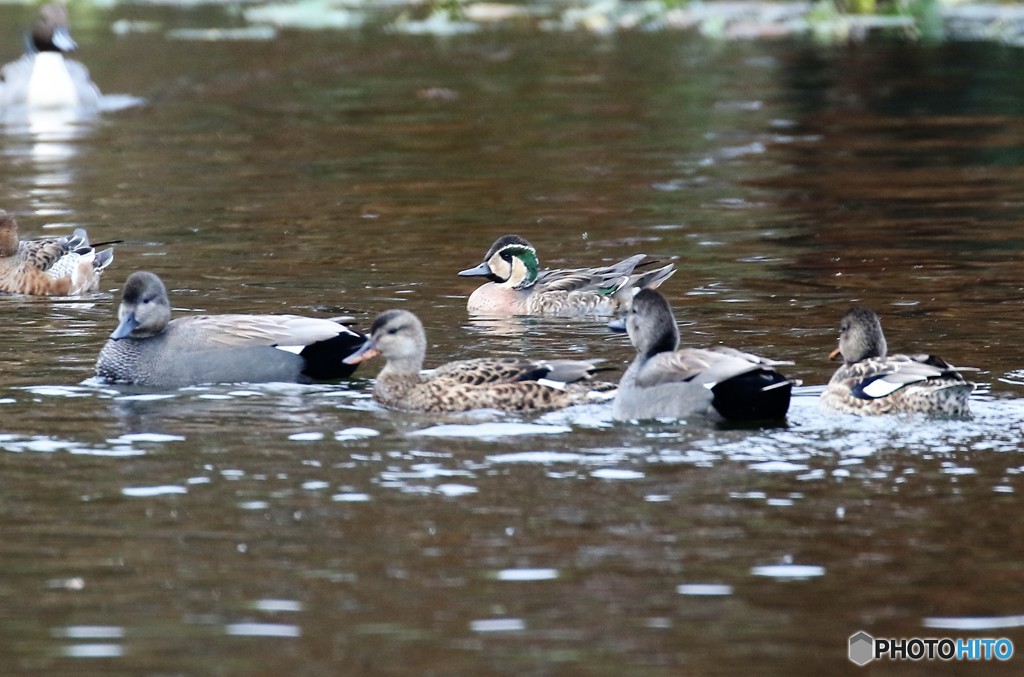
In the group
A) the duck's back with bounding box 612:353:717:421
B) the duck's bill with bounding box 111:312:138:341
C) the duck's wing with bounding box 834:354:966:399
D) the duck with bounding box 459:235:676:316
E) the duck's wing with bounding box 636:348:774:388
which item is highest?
the duck's bill with bounding box 111:312:138:341

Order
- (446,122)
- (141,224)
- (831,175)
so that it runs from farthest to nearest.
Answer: (446,122) → (831,175) → (141,224)

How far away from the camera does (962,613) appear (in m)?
7.14

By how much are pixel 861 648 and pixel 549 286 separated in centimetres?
760

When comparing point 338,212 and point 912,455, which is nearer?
point 912,455

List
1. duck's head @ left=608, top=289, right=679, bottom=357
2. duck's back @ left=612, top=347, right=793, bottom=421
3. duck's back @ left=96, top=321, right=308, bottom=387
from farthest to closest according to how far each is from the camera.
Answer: duck's back @ left=96, top=321, right=308, bottom=387 < duck's head @ left=608, top=289, right=679, bottom=357 < duck's back @ left=612, top=347, right=793, bottom=421

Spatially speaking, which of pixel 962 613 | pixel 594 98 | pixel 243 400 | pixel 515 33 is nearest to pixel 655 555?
pixel 962 613

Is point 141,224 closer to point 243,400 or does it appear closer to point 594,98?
point 243,400

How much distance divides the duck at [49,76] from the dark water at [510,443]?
8.97ft

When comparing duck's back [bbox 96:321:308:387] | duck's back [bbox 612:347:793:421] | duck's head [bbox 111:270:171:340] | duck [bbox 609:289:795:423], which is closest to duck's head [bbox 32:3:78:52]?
duck's head [bbox 111:270:171:340]

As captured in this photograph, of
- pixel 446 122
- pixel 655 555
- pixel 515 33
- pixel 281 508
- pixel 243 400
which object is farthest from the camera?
pixel 515 33

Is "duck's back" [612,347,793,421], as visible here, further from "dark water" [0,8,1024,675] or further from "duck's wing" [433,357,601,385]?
"duck's wing" [433,357,601,385]

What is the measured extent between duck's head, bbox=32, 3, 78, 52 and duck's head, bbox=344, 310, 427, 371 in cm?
1770

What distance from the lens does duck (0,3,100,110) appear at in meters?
27.0

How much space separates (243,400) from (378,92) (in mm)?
17877
